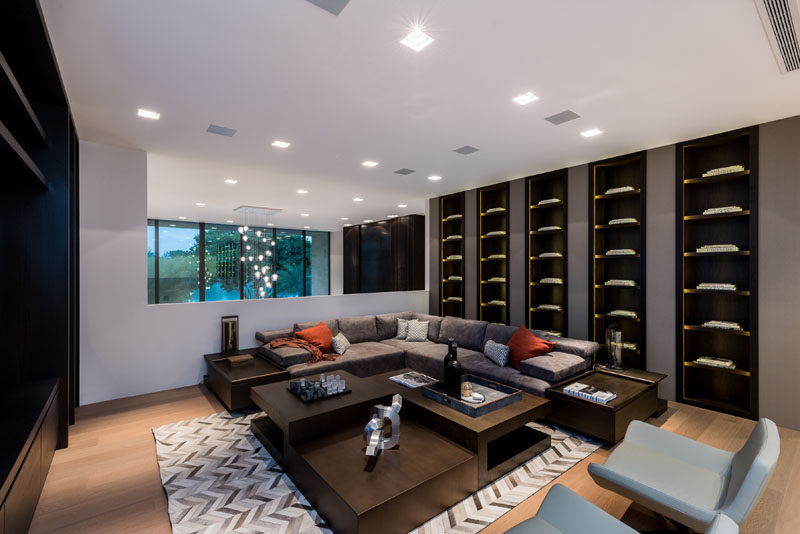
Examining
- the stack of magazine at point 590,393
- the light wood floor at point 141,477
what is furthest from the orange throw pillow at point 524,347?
the light wood floor at point 141,477

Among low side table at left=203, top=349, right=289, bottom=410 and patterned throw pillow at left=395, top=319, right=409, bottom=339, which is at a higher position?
patterned throw pillow at left=395, top=319, right=409, bottom=339

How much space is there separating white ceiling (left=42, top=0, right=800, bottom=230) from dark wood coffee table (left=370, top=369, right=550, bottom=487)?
96.9 inches

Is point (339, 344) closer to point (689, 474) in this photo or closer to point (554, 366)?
point (554, 366)

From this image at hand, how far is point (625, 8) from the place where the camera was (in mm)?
1896

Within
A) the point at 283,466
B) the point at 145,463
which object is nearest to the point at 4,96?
the point at 145,463

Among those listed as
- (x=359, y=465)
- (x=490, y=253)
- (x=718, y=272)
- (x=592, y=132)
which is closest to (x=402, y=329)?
(x=490, y=253)

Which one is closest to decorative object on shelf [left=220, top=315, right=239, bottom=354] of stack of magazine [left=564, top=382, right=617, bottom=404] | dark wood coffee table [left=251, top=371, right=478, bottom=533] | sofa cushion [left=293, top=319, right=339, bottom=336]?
sofa cushion [left=293, top=319, right=339, bottom=336]

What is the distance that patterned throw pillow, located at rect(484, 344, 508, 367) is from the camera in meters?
4.21

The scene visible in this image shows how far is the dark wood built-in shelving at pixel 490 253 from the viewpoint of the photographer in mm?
6066

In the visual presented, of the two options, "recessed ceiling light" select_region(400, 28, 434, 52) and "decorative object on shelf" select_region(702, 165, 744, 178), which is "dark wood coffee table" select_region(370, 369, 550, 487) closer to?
"recessed ceiling light" select_region(400, 28, 434, 52)

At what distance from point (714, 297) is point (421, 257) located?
5712 mm

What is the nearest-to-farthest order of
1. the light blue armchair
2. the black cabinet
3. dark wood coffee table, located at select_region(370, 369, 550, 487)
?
the light blue armchair, dark wood coffee table, located at select_region(370, 369, 550, 487), the black cabinet

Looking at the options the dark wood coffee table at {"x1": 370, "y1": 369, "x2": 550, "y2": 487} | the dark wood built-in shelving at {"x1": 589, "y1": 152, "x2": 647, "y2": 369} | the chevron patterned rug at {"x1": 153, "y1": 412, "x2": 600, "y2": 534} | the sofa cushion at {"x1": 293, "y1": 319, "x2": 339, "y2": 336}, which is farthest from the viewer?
the sofa cushion at {"x1": 293, "y1": 319, "x2": 339, "y2": 336}

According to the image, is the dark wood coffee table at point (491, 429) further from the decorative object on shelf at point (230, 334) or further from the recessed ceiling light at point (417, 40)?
the decorative object on shelf at point (230, 334)
